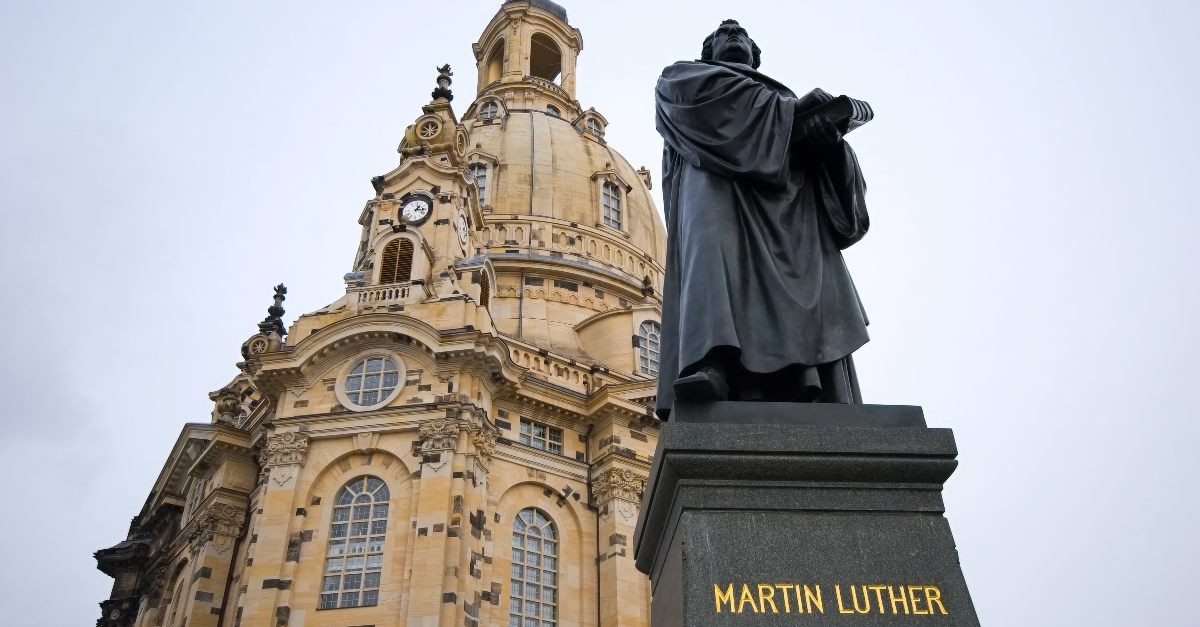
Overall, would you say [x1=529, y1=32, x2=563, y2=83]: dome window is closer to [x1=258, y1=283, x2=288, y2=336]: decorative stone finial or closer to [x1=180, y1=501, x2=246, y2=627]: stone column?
[x1=258, y1=283, x2=288, y2=336]: decorative stone finial

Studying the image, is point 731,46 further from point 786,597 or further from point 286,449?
point 286,449

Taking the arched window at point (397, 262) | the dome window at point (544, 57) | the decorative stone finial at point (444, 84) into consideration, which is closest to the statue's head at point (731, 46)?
the arched window at point (397, 262)

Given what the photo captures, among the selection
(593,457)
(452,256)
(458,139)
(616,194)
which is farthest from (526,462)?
(616,194)

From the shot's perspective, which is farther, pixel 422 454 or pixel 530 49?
pixel 530 49

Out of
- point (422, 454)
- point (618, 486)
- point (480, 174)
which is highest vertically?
point (480, 174)

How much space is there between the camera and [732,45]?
7.07m

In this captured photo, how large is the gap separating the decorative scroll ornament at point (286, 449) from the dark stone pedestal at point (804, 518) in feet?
71.3

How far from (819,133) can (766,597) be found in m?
3.02

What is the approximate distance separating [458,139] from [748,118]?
30864mm

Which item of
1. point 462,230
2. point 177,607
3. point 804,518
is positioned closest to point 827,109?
point 804,518

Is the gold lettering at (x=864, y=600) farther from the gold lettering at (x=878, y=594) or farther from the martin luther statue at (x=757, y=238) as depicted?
the martin luther statue at (x=757, y=238)

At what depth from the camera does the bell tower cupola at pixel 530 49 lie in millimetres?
52625

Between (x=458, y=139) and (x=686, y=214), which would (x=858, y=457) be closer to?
(x=686, y=214)

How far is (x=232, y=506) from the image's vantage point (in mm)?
28688
